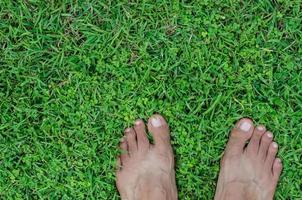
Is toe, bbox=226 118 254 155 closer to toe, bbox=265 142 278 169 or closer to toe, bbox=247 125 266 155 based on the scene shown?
toe, bbox=247 125 266 155

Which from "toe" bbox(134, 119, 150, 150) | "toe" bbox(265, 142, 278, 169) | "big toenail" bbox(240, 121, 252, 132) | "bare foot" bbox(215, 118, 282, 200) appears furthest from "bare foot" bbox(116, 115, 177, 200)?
"toe" bbox(265, 142, 278, 169)

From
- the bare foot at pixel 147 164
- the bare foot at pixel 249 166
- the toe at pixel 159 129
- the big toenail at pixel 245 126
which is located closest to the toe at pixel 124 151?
the bare foot at pixel 147 164

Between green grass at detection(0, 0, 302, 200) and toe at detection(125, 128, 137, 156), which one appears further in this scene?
toe at detection(125, 128, 137, 156)

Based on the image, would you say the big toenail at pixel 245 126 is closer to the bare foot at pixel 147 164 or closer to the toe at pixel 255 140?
the toe at pixel 255 140

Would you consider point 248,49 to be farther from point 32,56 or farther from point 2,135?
point 2,135

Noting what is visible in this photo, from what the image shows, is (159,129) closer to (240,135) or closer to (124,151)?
(124,151)

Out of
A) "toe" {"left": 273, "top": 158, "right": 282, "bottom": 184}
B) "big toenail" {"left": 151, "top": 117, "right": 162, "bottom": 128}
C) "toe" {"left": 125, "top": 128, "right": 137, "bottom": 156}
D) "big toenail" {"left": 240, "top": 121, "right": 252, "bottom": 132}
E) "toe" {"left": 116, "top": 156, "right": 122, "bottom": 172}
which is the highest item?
"big toenail" {"left": 151, "top": 117, "right": 162, "bottom": 128}
